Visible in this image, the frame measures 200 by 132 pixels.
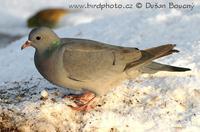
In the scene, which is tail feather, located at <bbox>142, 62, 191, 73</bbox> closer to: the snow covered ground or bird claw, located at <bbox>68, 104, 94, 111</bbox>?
the snow covered ground

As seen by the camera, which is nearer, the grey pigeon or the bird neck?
the grey pigeon

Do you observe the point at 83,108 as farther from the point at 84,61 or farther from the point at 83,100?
the point at 84,61

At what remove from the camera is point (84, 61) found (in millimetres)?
5094

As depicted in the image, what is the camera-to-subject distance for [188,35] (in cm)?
734

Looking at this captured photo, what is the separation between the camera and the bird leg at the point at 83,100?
5.18m

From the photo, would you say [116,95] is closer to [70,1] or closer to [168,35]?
[168,35]

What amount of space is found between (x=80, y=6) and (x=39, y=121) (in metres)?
7.96

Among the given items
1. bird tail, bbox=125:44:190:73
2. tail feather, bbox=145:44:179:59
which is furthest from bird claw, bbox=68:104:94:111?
tail feather, bbox=145:44:179:59

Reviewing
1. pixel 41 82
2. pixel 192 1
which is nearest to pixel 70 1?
pixel 192 1

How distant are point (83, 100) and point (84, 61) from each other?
19.7 inches

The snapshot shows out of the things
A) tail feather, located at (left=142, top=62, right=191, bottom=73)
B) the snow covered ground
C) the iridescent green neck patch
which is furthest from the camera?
tail feather, located at (left=142, top=62, right=191, bottom=73)

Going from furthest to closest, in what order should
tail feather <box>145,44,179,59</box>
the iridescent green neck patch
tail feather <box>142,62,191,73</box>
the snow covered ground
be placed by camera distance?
tail feather <box>142,62,191,73</box>
tail feather <box>145,44,179,59</box>
the iridescent green neck patch
the snow covered ground

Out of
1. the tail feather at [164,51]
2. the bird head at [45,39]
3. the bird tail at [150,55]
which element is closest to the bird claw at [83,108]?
the bird tail at [150,55]

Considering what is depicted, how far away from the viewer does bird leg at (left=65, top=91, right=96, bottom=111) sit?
5180mm
